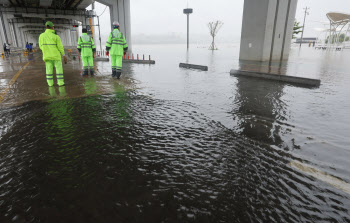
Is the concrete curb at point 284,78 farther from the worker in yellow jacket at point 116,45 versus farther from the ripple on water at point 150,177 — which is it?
the ripple on water at point 150,177

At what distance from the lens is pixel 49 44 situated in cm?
713

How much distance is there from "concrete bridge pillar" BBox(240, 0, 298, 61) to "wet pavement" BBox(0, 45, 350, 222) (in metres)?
13.4

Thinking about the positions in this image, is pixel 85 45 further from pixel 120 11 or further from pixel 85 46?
pixel 120 11

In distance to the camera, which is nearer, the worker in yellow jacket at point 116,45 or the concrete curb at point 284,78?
the concrete curb at point 284,78

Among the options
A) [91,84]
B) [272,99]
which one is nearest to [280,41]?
[272,99]

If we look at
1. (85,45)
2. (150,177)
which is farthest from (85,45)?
(150,177)

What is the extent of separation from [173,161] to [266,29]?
17580 mm

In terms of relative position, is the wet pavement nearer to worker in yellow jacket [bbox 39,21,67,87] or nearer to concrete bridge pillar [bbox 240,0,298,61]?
worker in yellow jacket [bbox 39,21,67,87]

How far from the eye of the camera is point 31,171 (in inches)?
107

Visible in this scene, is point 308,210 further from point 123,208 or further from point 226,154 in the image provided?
point 123,208

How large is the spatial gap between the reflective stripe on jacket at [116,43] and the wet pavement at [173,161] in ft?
12.7

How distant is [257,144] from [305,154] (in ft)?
2.23

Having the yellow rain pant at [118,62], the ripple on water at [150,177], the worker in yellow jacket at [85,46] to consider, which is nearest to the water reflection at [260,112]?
the ripple on water at [150,177]

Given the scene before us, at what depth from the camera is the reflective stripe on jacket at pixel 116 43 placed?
8.80m
